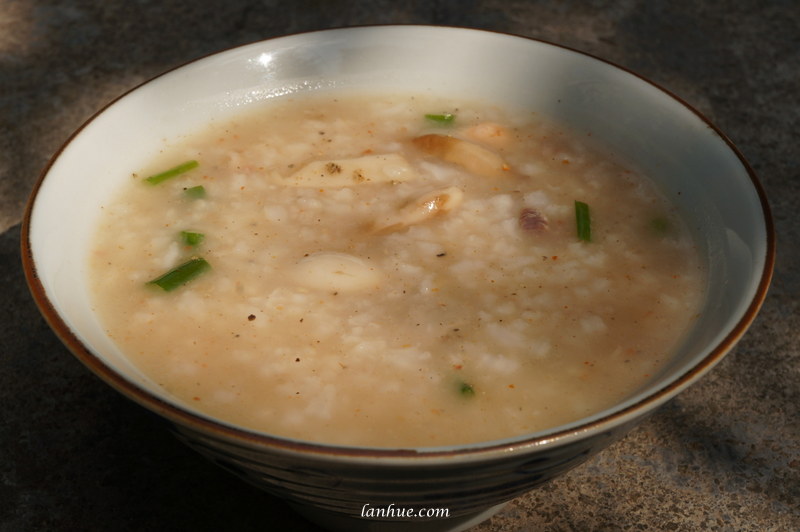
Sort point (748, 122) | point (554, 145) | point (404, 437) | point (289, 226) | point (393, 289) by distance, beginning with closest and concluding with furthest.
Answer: point (404, 437) < point (393, 289) < point (289, 226) < point (554, 145) < point (748, 122)

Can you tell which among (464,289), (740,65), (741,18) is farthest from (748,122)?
(464,289)

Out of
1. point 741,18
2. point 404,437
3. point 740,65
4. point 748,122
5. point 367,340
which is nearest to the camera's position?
point 404,437

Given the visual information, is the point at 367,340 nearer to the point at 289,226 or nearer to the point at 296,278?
the point at 296,278

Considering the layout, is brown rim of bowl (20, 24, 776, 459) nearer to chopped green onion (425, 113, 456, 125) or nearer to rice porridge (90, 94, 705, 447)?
rice porridge (90, 94, 705, 447)

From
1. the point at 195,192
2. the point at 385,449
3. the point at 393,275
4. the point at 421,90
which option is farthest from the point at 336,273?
the point at 421,90

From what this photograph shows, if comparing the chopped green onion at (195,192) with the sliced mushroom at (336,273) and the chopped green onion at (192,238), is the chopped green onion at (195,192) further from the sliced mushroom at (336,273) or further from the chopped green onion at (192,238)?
the sliced mushroom at (336,273)

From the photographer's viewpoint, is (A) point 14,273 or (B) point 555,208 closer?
(B) point 555,208

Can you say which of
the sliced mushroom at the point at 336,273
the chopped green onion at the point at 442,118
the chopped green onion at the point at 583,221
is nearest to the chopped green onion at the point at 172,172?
the sliced mushroom at the point at 336,273

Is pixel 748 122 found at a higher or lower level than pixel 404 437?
lower
